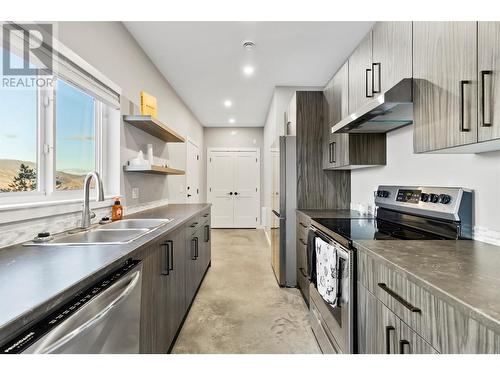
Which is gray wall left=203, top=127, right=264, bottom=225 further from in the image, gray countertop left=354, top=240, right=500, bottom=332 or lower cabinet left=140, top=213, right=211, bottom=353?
gray countertop left=354, top=240, right=500, bottom=332

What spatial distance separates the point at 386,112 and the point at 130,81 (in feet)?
7.63

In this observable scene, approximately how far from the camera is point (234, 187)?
6.90m

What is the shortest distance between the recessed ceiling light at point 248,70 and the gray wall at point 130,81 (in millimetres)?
1130

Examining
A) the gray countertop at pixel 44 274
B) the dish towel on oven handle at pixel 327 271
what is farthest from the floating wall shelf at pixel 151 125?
the dish towel on oven handle at pixel 327 271

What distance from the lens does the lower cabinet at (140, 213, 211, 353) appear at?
1354 mm

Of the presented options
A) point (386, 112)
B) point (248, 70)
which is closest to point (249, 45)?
point (248, 70)

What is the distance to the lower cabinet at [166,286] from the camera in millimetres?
1354

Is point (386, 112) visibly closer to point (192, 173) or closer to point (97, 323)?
point (97, 323)

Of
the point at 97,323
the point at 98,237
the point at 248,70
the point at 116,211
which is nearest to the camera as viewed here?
the point at 97,323

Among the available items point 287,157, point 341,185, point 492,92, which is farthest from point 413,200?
point 287,157

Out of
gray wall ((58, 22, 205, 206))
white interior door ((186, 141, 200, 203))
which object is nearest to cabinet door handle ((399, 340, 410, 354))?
gray wall ((58, 22, 205, 206))

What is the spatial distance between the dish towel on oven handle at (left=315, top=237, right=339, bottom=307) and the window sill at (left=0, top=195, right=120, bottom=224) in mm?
1680

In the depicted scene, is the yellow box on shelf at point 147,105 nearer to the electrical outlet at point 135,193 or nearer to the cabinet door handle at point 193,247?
the electrical outlet at point 135,193

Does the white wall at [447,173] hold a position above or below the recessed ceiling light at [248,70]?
below
